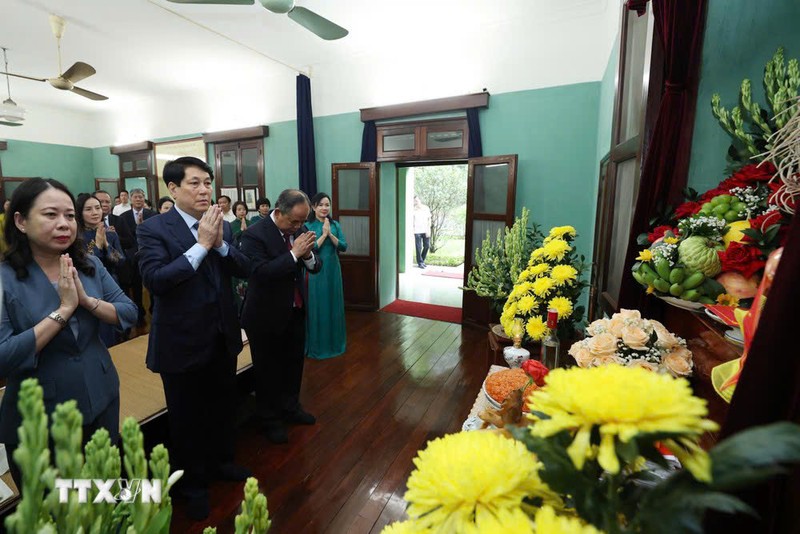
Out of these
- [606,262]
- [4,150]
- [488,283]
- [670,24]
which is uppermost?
[4,150]

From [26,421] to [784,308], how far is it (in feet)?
2.97

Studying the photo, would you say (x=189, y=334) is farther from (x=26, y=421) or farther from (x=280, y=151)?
(x=280, y=151)

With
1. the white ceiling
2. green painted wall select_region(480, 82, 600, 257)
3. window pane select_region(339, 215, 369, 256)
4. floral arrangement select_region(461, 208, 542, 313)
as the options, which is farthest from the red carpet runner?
the white ceiling

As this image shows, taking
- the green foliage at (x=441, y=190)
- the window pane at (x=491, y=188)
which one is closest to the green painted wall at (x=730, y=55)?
the window pane at (x=491, y=188)

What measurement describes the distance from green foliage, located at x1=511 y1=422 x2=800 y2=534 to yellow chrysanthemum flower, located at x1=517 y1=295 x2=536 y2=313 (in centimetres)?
113

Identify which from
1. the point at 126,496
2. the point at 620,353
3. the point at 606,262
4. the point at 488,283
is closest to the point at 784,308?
the point at 620,353

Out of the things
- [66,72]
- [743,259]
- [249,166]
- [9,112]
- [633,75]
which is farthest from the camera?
[249,166]

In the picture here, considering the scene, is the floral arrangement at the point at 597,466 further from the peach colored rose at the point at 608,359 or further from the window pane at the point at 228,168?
the window pane at the point at 228,168

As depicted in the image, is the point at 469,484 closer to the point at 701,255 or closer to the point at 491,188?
the point at 701,255

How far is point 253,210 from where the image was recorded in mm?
6047

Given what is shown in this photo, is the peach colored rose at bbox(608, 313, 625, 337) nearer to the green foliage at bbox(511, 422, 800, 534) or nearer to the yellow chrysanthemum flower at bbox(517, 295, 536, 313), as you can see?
the yellow chrysanthemum flower at bbox(517, 295, 536, 313)

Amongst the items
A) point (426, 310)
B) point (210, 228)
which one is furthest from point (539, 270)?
point (426, 310)

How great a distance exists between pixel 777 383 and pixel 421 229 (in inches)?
310

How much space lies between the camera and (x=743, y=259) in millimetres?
863
